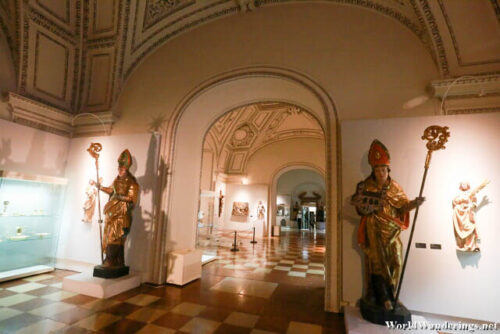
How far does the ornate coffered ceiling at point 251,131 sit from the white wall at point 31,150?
219 inches

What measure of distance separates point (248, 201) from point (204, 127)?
7865mm

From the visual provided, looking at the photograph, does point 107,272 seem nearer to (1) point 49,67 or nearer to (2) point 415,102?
(1) point 49,67

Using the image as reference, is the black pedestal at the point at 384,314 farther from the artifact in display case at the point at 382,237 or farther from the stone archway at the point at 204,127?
the stone archway at the point at 204,127

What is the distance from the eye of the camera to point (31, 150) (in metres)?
5.29

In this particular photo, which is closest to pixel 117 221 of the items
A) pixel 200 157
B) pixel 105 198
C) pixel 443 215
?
pixel 105 198

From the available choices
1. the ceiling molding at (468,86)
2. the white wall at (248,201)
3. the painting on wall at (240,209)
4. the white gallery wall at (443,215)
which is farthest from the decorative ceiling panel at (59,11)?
the painting on wall at (240,209)

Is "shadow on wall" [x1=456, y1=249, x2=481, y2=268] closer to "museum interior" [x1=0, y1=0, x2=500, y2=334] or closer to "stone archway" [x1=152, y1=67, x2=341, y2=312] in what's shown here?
"museum interior" [x1=0, y1=0, x2=500, y2=334]

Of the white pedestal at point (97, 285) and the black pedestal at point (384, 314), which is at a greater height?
the black pedestal at point (384, 314)

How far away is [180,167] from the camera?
527cm

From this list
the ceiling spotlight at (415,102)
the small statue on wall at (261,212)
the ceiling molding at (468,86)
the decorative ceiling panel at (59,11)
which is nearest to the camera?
the ceiling molding at (468,86)

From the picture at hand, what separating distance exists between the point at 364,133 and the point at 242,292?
3400 millimetres

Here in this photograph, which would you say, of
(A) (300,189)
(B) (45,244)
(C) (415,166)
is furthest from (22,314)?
(A) (300,189)

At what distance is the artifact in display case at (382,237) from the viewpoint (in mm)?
2953

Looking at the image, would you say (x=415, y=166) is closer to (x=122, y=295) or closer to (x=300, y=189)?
(x=122, y=295)
